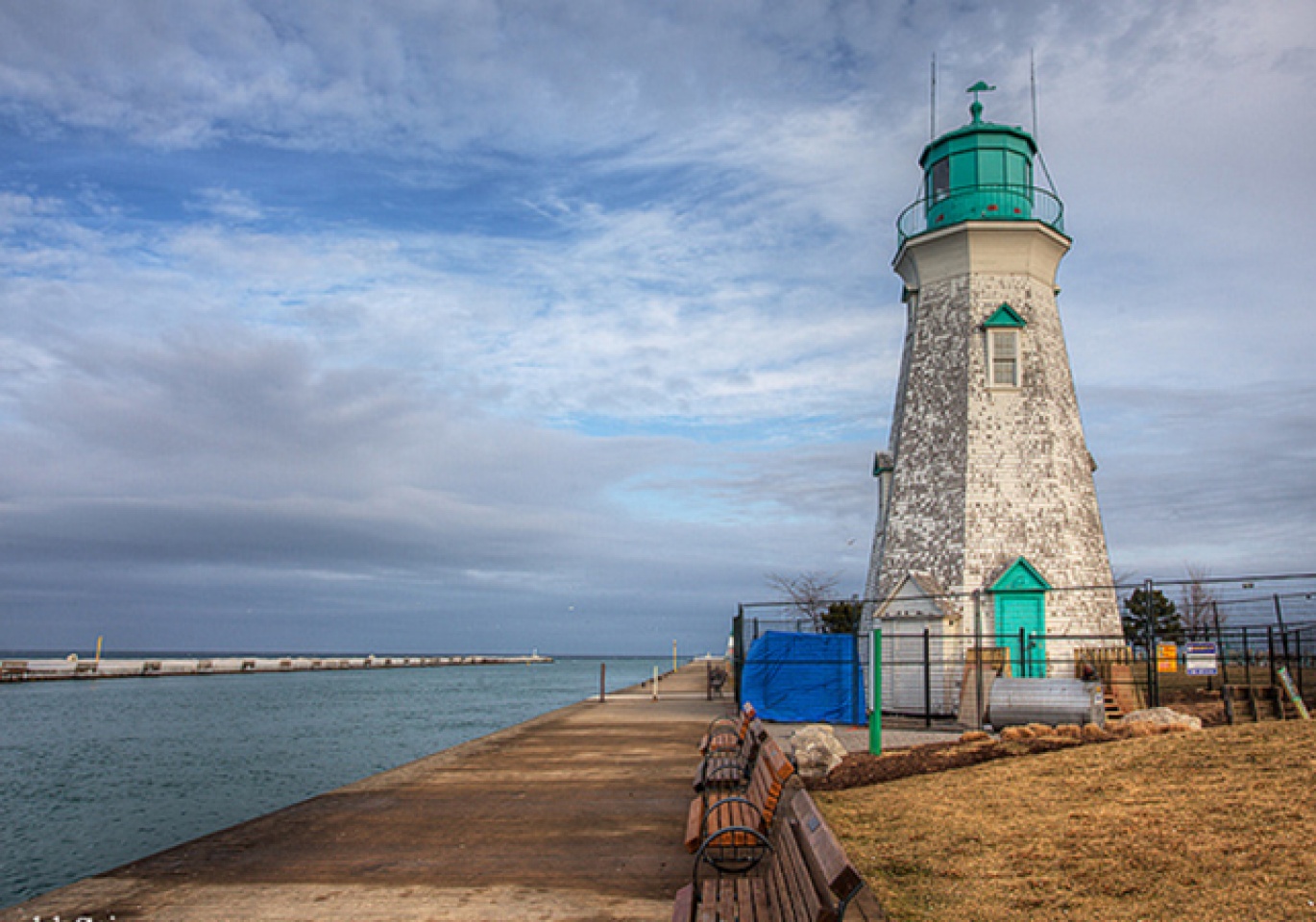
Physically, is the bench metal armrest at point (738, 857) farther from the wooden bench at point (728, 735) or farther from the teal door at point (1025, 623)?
the teal door at point (1025, 623)

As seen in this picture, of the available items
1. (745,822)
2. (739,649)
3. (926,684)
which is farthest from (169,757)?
(745,822)

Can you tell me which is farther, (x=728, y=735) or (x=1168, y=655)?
(x=1168, y=655)

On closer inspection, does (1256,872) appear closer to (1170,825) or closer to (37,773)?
(1170,825)

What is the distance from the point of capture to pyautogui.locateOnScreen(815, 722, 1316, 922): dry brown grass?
5.50 m

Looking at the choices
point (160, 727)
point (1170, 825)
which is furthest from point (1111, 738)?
point (160, 727)

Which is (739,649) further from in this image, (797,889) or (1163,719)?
(797,889)

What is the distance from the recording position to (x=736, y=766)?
29.1 ft

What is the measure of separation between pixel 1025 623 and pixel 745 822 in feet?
50.5

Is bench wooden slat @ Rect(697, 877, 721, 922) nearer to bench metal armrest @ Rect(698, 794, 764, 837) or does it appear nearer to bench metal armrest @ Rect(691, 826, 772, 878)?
bench metal armrest @ Rect(698, 794, 764, 837)

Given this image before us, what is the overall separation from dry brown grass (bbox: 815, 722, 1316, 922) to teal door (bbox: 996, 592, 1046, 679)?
33.1 ft

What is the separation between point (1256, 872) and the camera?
5.62 m

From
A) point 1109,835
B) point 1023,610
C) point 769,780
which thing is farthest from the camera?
point 1023,610

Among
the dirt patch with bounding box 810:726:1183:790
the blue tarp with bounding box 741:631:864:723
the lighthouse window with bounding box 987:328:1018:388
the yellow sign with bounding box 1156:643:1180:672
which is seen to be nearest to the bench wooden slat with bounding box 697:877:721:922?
the dirt patch with bounding box 810:726:1183:790

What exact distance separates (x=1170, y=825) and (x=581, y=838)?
186 inches
